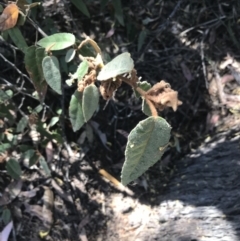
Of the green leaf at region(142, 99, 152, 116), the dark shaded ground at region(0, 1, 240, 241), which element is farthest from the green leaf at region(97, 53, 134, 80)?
the dark shaded ground at region(0, 1, 240, 241)

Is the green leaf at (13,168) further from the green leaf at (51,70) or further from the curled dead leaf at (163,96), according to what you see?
the curled dead leaf at (163,96)

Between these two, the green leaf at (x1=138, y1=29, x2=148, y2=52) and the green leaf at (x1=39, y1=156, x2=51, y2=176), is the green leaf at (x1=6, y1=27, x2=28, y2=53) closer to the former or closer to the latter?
the green leaf at (x1=39, y1=156, x2=51, y2=176)

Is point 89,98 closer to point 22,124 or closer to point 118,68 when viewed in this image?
point 118,68

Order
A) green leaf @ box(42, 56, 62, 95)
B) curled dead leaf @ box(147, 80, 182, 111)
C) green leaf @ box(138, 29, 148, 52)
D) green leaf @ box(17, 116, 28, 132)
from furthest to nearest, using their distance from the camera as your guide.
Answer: green leaf @ box(138, 29, 148, 52) < green leaf @ box(17, 116, 28, 132) < green leaf @ box(42, 56, 62, 95) < curled dead leaf @ box(147, 80, 182, 111)

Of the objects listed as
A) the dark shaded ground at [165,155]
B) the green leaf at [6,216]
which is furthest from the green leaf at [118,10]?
the green leaf at [6,216]

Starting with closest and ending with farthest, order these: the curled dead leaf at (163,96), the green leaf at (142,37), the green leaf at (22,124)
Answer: the curled dead leaf at (163,96) < the green leaf at (22,124) < the green leaf at (142,37)

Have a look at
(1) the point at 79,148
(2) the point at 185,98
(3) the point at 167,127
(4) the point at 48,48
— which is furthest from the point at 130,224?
(3) the point at 167,127
